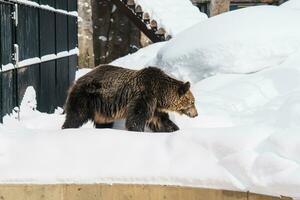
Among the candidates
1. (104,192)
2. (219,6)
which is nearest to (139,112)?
(104,192)

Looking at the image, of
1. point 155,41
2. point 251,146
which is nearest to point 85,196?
point 251,146

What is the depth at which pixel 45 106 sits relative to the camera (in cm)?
1077

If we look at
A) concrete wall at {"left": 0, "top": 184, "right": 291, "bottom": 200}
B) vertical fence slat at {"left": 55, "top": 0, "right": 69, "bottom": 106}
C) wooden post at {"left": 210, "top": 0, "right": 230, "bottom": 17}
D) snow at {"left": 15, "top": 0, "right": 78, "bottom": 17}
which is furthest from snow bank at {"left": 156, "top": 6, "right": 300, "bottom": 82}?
wooden post at {"left": 210, "top": 0, "right": 230, "bottom": 17}

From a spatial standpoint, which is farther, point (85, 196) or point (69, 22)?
point (69, 22)

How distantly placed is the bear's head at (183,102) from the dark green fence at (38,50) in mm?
2136

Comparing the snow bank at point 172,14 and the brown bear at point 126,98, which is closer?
the brown bear at point 126,98

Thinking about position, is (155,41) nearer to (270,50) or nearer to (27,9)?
(270,50)

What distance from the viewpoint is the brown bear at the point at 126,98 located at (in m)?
7.22

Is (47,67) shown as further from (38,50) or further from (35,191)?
(35,191)

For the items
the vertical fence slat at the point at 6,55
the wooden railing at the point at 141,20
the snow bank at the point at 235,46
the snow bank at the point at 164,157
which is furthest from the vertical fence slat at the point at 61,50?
the snow bank at the point at 164,157

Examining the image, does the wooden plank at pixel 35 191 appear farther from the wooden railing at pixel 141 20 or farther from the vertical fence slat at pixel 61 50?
the wooden railing at pixel 141 20

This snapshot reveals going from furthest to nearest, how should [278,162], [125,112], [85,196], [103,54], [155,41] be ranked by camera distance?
[103,54]
[155,41]
[125,112]
[85,196]
[278,162]

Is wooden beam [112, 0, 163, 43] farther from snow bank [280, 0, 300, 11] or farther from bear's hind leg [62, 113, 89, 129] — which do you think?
bear's hind leg [62, 113, 89, 129]

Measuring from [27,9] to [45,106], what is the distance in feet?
6.72
